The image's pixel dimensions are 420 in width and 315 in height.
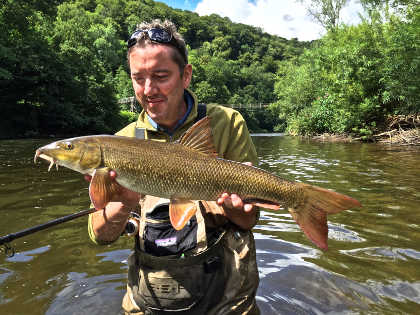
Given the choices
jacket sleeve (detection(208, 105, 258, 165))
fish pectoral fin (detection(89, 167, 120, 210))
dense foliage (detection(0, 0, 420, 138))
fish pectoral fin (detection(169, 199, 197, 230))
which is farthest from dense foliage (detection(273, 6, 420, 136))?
fish pectoral fin (detection(89, 167, 120, 210))

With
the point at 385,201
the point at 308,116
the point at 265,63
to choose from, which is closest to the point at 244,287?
the point at 385,201

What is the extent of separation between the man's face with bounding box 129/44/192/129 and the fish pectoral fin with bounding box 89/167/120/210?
74 centimetres

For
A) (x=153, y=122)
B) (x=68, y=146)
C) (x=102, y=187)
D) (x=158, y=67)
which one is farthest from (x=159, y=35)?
(x=102, y=187)

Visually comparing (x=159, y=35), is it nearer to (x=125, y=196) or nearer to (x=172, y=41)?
(x=172, y=41)

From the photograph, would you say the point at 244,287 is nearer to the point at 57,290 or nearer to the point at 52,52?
the point at 57,290

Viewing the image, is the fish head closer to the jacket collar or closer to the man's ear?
the jacket collar

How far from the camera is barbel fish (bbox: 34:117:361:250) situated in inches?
93.1

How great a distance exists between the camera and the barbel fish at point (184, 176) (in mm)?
2365

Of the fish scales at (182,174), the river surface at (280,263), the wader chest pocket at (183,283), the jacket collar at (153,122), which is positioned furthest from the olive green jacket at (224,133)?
the river surface at (280,263)

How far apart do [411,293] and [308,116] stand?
34331 mm

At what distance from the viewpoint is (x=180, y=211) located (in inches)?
93.7

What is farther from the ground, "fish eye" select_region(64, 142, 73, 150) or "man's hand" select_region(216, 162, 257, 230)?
"fish eye" select_region(64, 142, 73, 150)

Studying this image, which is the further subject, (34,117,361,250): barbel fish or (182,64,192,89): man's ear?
(182,64,192,89): man's ear

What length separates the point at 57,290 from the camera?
13.1 ft
